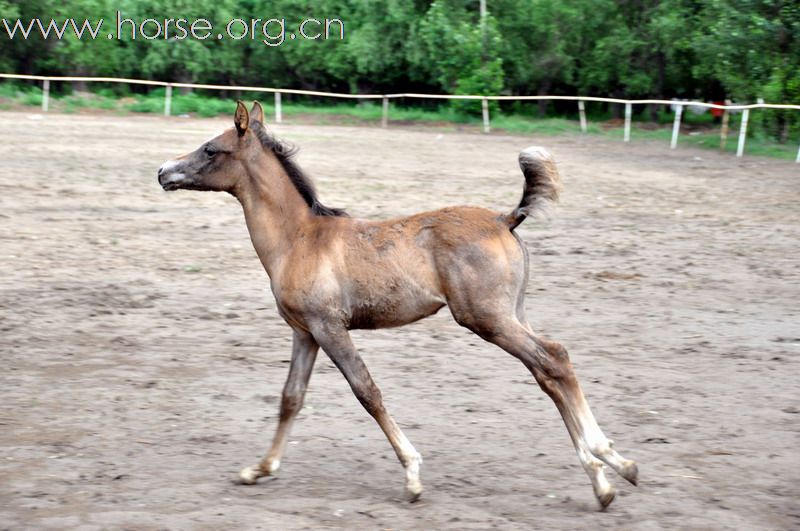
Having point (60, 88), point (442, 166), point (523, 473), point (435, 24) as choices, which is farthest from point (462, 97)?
point (523, 473)

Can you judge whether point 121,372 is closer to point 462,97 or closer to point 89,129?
point 89,129

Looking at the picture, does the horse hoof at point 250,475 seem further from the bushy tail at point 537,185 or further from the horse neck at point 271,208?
the bushy tail at point 537,185

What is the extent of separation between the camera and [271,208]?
5.80 m

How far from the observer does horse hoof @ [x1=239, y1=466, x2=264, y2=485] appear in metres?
5.56

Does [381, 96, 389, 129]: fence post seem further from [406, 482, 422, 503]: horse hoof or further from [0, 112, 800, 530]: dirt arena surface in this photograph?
[406, 482, 422, 503]: horse hoof

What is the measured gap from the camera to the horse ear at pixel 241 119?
5660 mm

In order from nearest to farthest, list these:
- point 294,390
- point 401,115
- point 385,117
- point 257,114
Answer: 1. point 294,390
2. point 257,114
3. point 385,117
4. point 401,115

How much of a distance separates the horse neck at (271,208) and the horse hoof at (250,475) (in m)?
1.10

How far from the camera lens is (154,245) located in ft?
40.1

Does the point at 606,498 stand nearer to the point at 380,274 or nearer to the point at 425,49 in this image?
the point at 380,274

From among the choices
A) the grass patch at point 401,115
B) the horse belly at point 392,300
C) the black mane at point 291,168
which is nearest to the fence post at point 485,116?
the grass patch at point 401,115

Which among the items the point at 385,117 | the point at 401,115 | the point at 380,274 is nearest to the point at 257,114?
the point at 380,274

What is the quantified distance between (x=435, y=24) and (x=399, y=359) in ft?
96.1

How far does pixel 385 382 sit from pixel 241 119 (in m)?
2.57
